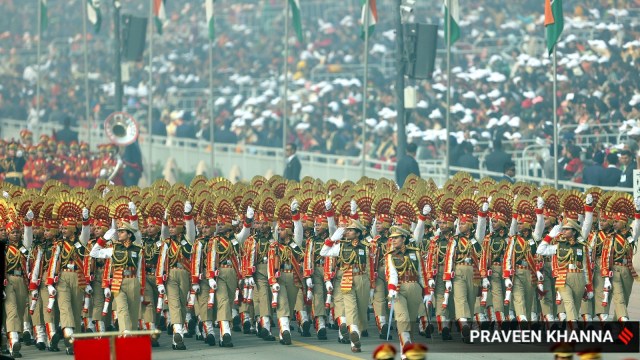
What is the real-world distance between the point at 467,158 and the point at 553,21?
16.4ft

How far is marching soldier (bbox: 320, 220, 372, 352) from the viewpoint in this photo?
870 inches

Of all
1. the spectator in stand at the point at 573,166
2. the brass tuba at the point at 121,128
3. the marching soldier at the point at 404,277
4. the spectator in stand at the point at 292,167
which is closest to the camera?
the marching soldier at the point at 404,277

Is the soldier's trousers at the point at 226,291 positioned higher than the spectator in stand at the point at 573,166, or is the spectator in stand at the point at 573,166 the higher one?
the spectator in stand at the point at 573,166

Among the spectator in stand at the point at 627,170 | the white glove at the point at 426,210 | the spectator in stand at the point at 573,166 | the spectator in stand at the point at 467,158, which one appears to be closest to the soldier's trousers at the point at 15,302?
the white glove at the point at 426,210

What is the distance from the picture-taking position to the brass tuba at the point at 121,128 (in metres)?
40.1

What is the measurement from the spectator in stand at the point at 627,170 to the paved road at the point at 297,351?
7.62 meters

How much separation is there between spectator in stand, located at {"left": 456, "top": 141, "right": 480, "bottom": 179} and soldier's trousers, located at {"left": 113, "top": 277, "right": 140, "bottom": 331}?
14836 mm

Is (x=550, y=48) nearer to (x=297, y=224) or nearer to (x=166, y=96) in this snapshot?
(x=297, y=224)

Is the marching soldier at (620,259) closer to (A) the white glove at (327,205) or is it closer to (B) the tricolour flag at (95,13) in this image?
(A) the white glove at (327,205)

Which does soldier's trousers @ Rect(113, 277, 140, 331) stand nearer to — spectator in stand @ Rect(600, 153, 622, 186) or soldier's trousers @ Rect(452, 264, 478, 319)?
soldier's trousers @ Rect(452, 264, 478, 319)

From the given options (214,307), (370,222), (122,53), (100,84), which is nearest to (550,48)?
(370,222)

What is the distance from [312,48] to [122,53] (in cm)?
1275

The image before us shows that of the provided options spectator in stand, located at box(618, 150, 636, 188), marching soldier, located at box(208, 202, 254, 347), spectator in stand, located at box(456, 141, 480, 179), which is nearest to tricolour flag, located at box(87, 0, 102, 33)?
spectator in stand, located at box(456, 141, 480, 179)

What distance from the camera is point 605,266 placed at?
879 inches
